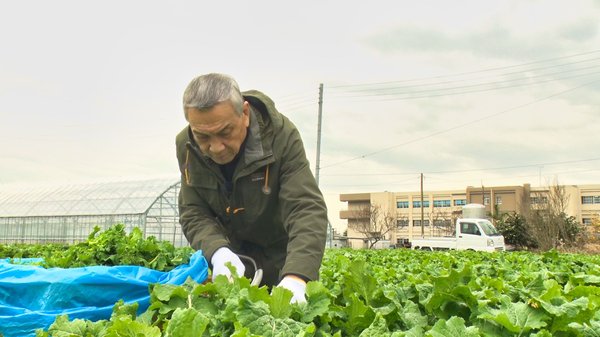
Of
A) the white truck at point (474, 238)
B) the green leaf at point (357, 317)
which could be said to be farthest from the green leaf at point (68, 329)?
the white truck at point (474, 238)

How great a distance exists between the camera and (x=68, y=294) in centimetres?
242

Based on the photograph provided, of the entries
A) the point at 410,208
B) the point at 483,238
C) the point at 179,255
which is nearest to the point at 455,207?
the point at 410,208

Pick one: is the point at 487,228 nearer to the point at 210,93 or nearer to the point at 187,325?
the point at 210,93

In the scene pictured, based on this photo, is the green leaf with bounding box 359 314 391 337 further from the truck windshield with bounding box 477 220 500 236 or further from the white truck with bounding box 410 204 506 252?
the truck windshield with bounding box 477 220 500 236

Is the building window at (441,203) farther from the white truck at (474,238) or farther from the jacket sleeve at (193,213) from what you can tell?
the jacket sleeve at (193,213)

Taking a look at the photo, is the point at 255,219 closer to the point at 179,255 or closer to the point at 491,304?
the point at 179,255

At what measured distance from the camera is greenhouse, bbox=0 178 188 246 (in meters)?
23.1

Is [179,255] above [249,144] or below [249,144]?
below

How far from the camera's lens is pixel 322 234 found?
2.64 metres

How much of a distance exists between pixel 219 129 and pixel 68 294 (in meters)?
0.93

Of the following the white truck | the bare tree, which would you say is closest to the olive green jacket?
the white truck

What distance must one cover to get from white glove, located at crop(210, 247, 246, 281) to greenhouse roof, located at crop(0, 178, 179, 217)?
798 inches

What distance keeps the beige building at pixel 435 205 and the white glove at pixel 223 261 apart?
51.1 metres

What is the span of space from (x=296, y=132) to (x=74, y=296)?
129 cm
